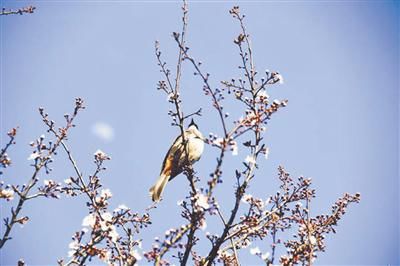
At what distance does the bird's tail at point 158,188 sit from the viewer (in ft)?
20.5

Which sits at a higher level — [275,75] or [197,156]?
[197,156]

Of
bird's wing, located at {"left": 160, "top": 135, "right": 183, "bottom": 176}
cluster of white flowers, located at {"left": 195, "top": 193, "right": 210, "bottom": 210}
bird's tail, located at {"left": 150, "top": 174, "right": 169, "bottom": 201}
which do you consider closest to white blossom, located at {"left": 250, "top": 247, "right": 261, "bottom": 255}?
cluster of white flowers, located at {"left": 195, "top": 193, "right": 210, "bottom": 210}

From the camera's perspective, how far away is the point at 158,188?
641 cm

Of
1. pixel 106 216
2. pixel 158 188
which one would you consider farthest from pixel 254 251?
pixel 158 188

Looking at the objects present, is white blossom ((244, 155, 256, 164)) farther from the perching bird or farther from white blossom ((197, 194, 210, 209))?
the perching bird

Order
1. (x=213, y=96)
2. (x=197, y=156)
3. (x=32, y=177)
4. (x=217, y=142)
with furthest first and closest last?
(x=197, y=156) < (x=32, y=177) < (x=213, y=96) < (x=217, y=142)

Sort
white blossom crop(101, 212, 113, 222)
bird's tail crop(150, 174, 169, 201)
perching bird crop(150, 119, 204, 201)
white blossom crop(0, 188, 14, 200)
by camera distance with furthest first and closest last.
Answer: perching bird crop(150, 119, 204, 201) → bird's tail crop(150, 174, 169, 201) → white blossom crop(0, 188, 14, 200) → white blossom crop(101, 212, 113, 222)

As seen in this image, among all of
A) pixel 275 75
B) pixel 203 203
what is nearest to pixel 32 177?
pixel 203 203

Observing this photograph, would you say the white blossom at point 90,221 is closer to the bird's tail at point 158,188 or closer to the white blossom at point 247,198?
the white blossom at point 247,198

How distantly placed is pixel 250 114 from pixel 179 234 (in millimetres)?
1582

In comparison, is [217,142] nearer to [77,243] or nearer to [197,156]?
[77,243]

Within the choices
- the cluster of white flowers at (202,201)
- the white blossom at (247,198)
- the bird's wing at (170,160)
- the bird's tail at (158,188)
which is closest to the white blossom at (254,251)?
the white blossom at (247,198)

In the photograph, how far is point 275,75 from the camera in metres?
4.46

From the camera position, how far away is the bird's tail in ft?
20.5
